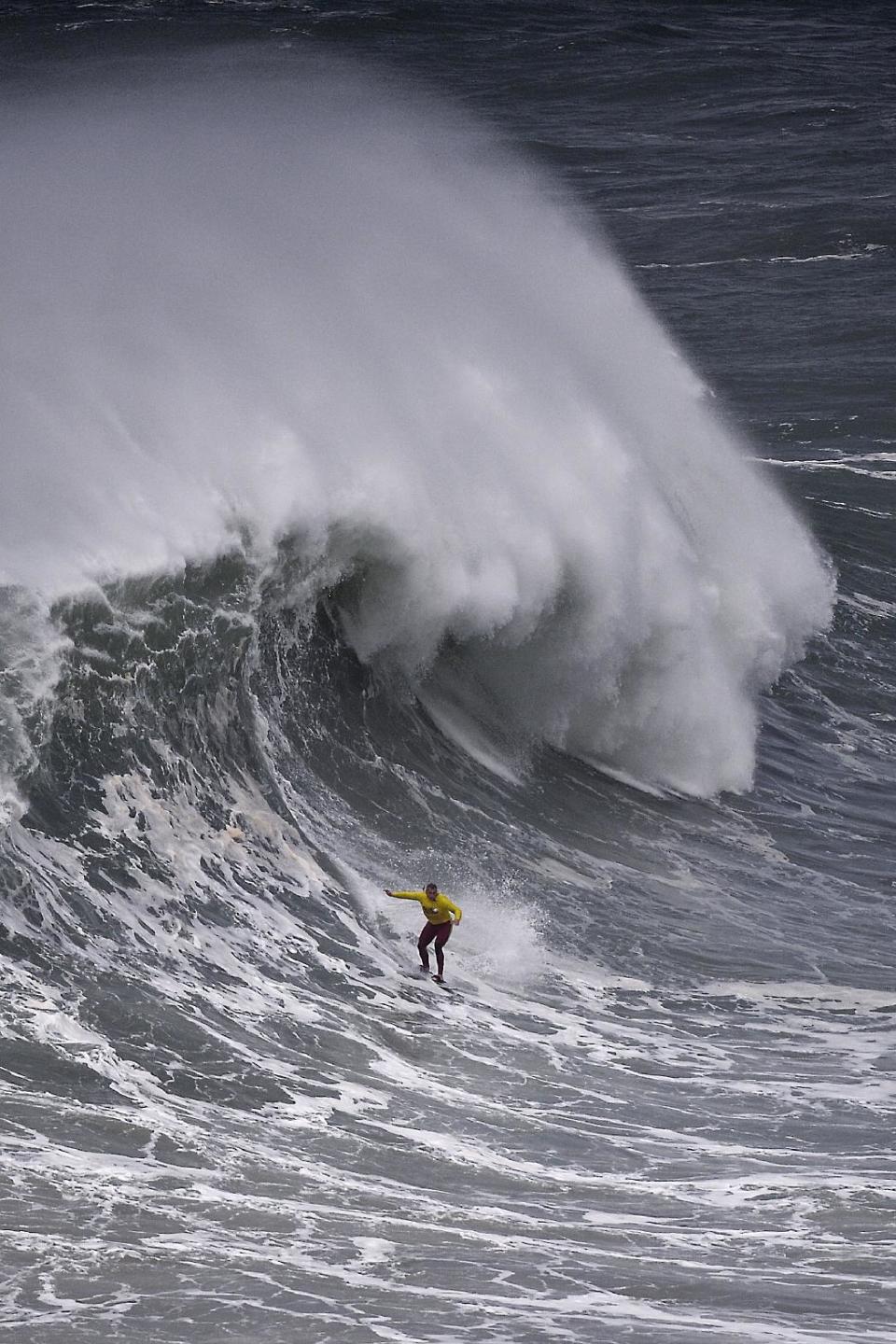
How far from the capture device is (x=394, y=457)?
1468 centimetres

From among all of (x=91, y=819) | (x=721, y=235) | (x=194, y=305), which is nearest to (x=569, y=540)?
(x=194, y=305)

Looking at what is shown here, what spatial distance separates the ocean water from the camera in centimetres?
788

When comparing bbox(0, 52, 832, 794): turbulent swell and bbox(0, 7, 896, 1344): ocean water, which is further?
bbox(0, 52, 832, 794): turbulent swell

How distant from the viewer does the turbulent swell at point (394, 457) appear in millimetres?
13281

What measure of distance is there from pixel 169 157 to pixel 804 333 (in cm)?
1436

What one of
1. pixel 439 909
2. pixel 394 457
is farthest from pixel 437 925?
pixel 394 457

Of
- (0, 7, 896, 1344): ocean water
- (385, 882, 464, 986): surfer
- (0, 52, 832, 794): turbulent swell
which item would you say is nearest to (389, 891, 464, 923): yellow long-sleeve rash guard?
(385, 882, 464, 986): surfer

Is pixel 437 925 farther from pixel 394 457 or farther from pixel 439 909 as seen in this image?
pixel 394 457

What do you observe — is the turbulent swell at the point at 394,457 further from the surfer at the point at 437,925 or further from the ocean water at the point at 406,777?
the surfer at the point at 437,925

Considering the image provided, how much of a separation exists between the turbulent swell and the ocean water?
0.04m

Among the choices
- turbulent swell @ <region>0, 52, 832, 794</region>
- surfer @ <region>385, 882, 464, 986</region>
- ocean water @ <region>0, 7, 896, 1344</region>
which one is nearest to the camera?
ocean water @ <region>0, 7, 896, 1344</region>

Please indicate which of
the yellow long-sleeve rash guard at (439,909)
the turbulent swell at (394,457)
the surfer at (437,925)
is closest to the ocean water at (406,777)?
the turbulent swell at (394,457)

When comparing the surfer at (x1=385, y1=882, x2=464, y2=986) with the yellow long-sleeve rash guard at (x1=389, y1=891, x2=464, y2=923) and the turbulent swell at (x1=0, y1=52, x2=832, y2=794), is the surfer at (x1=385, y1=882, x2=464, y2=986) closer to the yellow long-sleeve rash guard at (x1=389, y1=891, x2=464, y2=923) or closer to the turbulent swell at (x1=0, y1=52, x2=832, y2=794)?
the yellow long-sleeve rash guard at (x1=389, y1=891, x2=464, y2=923)

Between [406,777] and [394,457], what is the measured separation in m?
2.83
